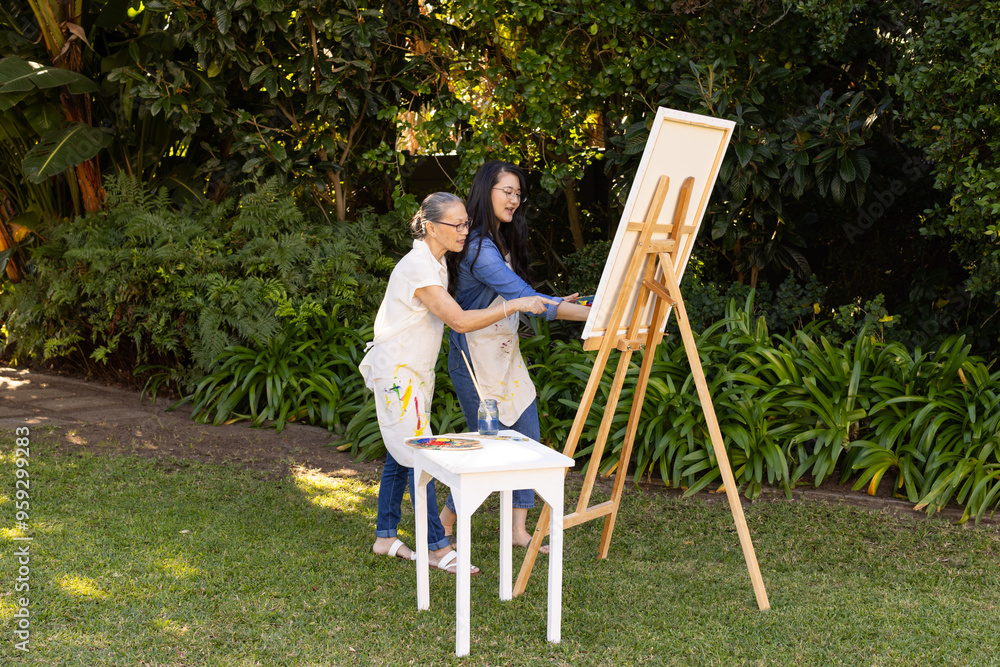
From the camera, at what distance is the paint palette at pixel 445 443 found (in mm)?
3320

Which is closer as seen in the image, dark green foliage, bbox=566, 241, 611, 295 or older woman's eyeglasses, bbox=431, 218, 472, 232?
older woman's eyeglasses, bbox=431, 218, 472, 232

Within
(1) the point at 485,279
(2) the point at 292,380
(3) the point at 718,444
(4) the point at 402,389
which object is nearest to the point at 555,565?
(3) the point at 718,444

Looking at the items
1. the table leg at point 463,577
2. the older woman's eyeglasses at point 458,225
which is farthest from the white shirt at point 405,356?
the table leg at point 463,577

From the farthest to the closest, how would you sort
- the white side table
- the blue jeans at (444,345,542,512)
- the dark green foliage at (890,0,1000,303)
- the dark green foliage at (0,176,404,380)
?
the dark green foliage at (0,176,404,380), the dark green foliage at (890,0,1000,303), the blue jeans at (444,345,542,512), the white side table

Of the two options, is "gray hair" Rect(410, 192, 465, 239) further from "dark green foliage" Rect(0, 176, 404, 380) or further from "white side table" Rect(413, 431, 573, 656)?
"dark green foliage" Rect(0, 176, 404, 380)

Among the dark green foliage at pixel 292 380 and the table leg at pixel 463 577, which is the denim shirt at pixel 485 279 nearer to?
the table leg at pixel 463 577

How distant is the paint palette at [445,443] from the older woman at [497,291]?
0.59 m

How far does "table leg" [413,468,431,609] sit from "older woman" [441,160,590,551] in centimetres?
67

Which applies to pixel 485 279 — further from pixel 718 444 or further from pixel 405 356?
pixel 718 444

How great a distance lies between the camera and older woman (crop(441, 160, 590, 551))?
3824mm

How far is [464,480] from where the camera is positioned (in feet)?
10.1

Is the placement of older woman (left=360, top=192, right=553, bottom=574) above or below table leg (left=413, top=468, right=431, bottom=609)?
above

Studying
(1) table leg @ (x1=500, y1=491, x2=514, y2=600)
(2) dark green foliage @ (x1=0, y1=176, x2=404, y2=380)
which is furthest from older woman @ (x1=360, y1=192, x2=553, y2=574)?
(2) dark green foliage @ (x1=0, y1=176, x2=404, y2=380)

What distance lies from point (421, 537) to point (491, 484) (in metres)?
0.51
